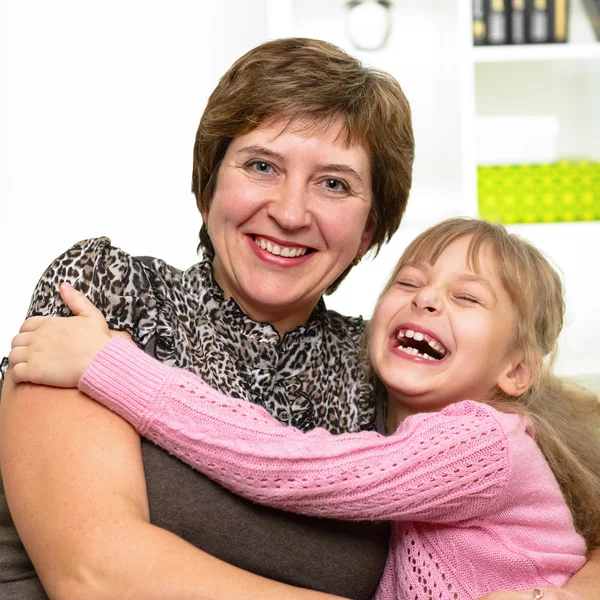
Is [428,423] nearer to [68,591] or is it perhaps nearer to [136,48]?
[68,591]

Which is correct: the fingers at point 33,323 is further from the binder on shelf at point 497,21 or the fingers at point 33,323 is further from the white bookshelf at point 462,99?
the binder on shelf at point 497,21

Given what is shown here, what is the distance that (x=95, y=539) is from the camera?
1363 mm

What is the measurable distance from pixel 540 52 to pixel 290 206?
1870 mm

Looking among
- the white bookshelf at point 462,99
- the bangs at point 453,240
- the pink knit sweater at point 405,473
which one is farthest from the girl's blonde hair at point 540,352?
the white bookshelf at point 462,99

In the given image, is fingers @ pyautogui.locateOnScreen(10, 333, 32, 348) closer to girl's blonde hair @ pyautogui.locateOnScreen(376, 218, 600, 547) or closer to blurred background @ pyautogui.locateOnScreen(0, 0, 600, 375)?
girl's blonde hair @ pyautogui.locateOnScreen(376, 218, 600, 547)

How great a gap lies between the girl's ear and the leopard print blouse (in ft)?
0.95

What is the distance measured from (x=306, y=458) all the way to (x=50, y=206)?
251 centimetres

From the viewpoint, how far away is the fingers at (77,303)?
1.60 metres

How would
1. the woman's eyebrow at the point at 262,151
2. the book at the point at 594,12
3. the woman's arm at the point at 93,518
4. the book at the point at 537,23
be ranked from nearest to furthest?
the woman's arm at the point at 93,518 < the woman's eyebrow at the point at 262,151 < the book at the point at 537,23 < the book at the point at 594,12

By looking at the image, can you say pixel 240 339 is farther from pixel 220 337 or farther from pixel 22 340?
pixel 22 340

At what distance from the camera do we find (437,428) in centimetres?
163

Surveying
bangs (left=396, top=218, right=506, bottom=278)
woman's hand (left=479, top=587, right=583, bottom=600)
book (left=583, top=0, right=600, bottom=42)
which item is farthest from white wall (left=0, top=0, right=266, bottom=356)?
woman's hand (left=479, top=587, right=583, bottom=600)

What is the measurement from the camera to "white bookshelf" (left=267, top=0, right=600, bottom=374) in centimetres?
324

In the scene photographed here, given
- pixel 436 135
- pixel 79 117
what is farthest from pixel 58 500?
pixel 79 117
